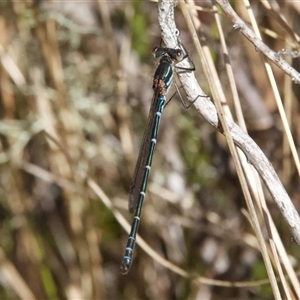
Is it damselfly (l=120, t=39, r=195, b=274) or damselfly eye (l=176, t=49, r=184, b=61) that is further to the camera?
damselfly (l=120, t=39, r=195, b=274)

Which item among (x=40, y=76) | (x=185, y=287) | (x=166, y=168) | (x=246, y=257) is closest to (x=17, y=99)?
(x=40, y=76)

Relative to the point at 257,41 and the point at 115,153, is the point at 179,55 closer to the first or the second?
the point at 257,41

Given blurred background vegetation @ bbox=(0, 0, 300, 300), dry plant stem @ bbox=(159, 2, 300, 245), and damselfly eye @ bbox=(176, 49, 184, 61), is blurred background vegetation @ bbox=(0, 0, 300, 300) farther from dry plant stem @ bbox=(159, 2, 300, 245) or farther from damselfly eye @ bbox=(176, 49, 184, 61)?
dry plant stem @ bbox=(159, 2, 300, 245)

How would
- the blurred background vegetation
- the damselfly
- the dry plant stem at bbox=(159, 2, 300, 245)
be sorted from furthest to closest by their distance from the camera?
the blurred background vegetation, the damselfly, the dry plant stem at bbox=(159, 2, 300, 245)

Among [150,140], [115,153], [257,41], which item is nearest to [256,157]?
[257,41]

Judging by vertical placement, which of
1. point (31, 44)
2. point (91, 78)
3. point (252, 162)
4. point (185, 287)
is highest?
point (31, 44)

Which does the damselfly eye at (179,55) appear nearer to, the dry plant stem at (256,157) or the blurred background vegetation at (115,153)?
the dry plant stem at (256,157)

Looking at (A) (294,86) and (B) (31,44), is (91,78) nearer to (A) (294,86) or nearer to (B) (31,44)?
(B) (31,44)

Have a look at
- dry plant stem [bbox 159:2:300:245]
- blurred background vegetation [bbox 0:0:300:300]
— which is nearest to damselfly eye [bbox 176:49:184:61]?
dry plant stem [bbox 159:2:300:245]
